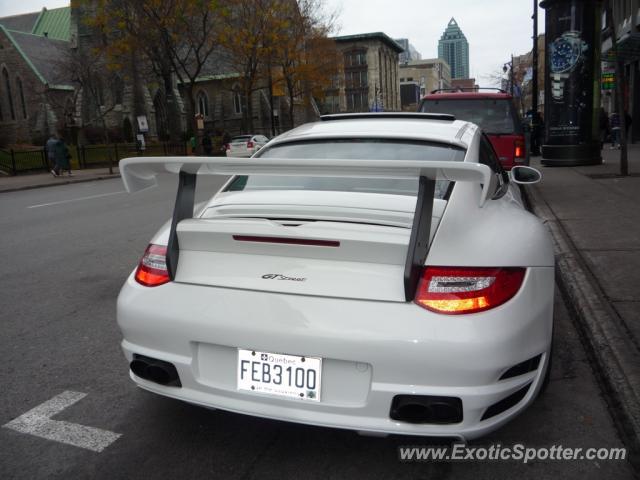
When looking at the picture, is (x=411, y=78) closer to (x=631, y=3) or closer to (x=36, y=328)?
(x=631, y=3)

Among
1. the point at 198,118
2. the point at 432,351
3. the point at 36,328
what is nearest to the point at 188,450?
the point at 432,351

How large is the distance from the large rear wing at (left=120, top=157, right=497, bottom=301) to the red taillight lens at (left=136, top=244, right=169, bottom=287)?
0.08 meters

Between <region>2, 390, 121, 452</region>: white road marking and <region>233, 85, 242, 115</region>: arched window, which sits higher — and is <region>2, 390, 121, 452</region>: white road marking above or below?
below

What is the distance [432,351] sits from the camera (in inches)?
85.4

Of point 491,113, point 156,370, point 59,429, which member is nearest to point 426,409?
point 156,370

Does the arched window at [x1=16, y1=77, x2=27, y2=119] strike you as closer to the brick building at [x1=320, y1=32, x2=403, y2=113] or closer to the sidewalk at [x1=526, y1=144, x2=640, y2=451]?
the brick building at [x1=320, y1=32, x2=403, y2=113]

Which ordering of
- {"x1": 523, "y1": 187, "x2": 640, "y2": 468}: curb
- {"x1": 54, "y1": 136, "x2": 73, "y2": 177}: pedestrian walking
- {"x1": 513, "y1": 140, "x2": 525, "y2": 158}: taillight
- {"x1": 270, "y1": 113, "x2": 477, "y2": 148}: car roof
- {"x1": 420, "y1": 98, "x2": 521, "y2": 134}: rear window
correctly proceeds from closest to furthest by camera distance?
{"x1": 523, "y1": 187, "x2": 640, "y2": 468}: curb → {"x1": 270, "y1": 113, "x2": 477, "y2": 148}: car roof → {"x1": 513, "y1": 140, "x2": 525, "y2": 158}: taillight → {"x1": 420, "y1": 98, "x2": 521, "y2": 134}: rear window → {"x1": 54, "y1": 136, "x2": 73, "y2": 177}: pedestrian walking

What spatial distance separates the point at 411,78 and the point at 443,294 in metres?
156

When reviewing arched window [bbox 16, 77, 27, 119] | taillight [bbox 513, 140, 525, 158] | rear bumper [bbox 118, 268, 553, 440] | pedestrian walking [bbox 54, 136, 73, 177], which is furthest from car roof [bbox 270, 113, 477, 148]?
arched window [bbox 16, 77, 27, 119]

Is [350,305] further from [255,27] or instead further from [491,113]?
[255,27]

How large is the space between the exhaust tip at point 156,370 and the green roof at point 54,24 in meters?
68.4

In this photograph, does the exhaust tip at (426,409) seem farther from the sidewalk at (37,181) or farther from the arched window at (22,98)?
the arched window at (22,98)

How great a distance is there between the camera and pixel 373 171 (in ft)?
7.67

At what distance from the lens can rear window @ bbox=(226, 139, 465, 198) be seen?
3.10m
